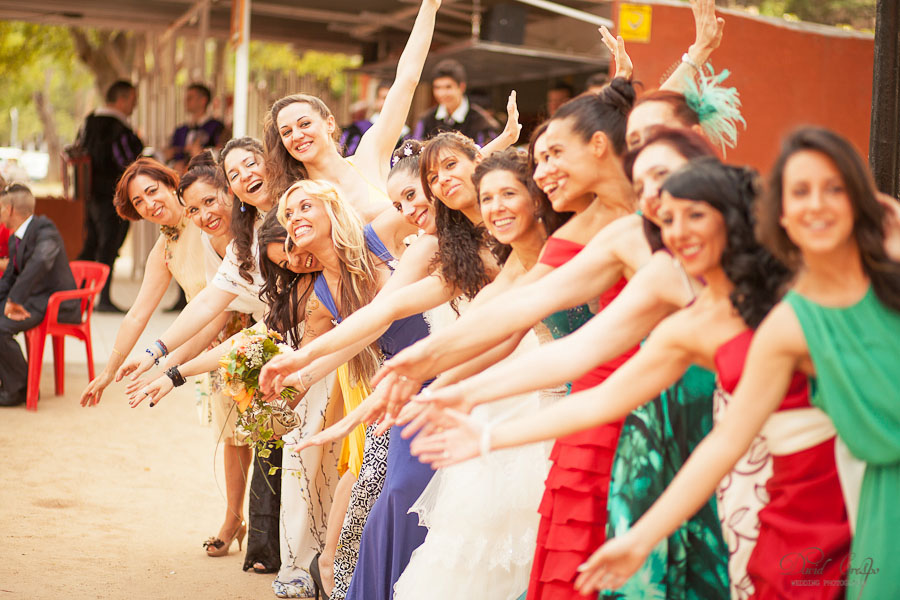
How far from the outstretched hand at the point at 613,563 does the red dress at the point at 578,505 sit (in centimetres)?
65

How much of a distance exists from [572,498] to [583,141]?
3.29 feet

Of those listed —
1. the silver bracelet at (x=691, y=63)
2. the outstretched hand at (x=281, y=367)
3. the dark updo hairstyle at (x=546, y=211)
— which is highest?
the silver bracelet at (x=691, y=63)

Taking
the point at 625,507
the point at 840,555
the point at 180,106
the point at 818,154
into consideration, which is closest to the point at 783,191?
the point at 818,154

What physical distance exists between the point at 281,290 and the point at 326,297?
1.29 ft

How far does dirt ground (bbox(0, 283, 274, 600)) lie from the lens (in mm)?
4871

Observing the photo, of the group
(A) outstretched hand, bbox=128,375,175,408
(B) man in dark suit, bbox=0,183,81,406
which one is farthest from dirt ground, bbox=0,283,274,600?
(A) outstretched hand, bbox=128,375,175,408

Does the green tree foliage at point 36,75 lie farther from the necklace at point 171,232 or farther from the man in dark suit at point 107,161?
the necklace at point 171,232

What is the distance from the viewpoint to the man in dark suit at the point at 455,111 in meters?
8.52

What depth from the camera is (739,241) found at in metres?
2.15

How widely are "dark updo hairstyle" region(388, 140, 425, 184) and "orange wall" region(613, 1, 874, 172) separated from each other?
684 cm

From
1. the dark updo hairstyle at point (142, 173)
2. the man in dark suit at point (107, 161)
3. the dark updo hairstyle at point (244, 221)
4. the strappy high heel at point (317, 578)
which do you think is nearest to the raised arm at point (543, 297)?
the strappy high heel at point (317, 578)

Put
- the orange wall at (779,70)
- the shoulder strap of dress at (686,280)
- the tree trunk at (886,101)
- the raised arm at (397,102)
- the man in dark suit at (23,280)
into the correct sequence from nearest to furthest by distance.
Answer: the shoulder strap of dress at (686,280)
the tree trunk at (886,101)
the raised arm at (397,102)
the man in dark suit at (23,280)
the orange wall at (779,70)

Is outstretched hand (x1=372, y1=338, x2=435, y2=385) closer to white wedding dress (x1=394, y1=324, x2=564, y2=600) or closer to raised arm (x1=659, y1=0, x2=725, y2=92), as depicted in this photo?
white wedding dress (x1=394, y1=324, x2=564, y2=600)

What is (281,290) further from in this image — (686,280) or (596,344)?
(686,280)
